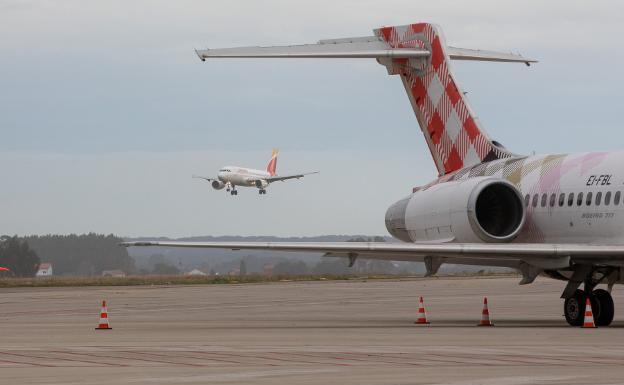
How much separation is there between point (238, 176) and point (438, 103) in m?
93.8

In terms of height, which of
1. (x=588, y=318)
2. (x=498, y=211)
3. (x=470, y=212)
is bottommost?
(x=588, y=318)

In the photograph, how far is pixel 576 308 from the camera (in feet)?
76.7

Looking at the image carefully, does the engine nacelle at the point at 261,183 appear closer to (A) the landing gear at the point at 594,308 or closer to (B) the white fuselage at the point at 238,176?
(B) the white fuselage at the point at 238,176

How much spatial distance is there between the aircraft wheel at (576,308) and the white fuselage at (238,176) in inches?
3880

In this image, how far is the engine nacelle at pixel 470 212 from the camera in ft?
80.3

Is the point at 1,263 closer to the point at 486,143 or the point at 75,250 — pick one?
the point at 75,250

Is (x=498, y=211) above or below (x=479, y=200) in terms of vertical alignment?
below

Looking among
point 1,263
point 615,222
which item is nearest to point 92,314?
point 615,222

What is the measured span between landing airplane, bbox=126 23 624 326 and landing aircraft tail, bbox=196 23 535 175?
0.02 m

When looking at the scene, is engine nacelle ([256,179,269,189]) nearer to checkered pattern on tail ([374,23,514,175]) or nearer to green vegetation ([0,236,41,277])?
green vegetation ([0,236,41,277])

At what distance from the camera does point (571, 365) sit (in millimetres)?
13750

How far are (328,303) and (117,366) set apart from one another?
73.7 feet

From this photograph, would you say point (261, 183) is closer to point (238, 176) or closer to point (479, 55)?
point (238, 176)

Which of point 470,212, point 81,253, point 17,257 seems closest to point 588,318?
point 470,212
